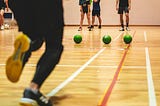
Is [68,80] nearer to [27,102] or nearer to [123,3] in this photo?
[27,102]

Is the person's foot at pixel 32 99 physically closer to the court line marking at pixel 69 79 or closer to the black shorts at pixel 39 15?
the black shorts at pixel 39 15

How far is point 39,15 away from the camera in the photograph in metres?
2.76

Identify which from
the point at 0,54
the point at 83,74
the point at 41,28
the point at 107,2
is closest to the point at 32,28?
the point at 41,28

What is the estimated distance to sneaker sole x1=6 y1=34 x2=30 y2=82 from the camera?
259 cm

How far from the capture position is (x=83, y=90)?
3.63 metres

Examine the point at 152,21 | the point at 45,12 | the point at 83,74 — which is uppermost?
the point at 45,12

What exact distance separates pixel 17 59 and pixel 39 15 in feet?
1.20

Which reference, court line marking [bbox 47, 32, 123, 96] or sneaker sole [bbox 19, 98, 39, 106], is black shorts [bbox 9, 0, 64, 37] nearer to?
sneaker sole [bbox 19, 98, 39, 106]

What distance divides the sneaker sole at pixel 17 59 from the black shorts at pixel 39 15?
17cm

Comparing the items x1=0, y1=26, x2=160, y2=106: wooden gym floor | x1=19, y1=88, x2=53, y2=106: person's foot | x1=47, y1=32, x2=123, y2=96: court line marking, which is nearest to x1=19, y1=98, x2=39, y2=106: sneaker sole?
x1=19, y1=88, x2=53, y2=106: person's foot

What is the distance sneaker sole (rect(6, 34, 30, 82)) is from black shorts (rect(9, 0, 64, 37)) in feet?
0.55

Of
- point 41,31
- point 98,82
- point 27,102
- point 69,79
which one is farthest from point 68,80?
point 27,102

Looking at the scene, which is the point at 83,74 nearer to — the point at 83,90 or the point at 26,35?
the point at 83,90

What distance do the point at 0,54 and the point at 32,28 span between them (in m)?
Answer: 4.02
